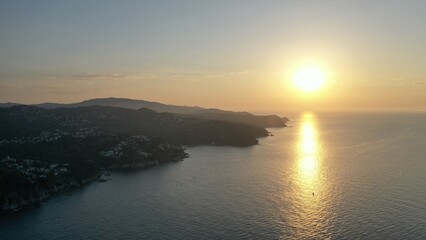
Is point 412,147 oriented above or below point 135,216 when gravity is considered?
above

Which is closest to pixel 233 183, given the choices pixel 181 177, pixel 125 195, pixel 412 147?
pixel 181 177

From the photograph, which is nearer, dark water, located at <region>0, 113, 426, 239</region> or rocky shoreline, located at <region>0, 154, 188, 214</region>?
dark water, located at <region>0, 113, 426, 239</region>

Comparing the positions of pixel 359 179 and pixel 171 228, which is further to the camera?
pixel 359 179

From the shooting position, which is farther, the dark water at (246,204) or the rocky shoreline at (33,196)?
the rocky shoreline at (33,196)

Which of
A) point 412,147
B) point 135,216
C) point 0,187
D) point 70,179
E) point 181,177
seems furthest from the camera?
point 412,147

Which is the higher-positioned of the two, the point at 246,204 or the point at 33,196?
the point at 246,204

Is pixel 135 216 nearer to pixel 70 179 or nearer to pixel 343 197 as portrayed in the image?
→ pixel 70 179

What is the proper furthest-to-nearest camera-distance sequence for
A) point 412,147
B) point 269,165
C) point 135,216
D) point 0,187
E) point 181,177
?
point 412,147
point 269,165
point 181,177
point 0,187
point 135,216

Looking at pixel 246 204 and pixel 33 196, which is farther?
pixel 33 196
